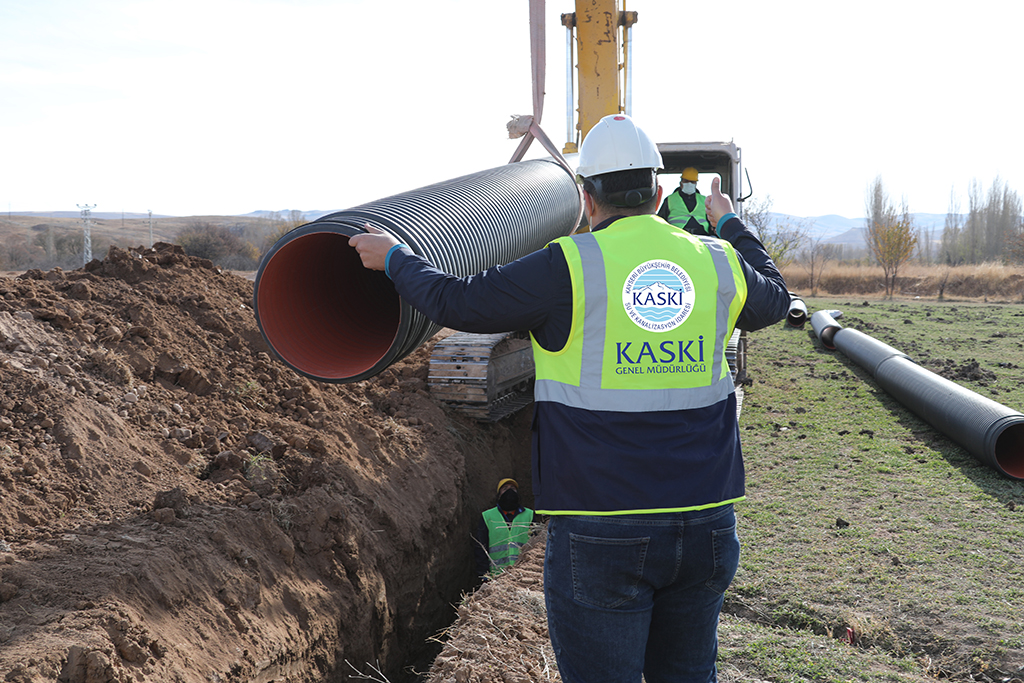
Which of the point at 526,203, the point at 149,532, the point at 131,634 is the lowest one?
the point at 131,634

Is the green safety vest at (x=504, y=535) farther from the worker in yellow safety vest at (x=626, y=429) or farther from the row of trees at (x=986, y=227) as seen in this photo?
the row of trees at (x=986, y=227)

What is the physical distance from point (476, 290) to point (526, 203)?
297cm

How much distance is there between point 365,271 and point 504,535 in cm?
268

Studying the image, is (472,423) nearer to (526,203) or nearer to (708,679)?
(526,203)

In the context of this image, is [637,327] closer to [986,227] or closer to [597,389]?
[597,389]

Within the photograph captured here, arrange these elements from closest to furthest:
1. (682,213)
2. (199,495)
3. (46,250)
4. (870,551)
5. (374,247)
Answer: (374,247) → (199,495) → (870,551) → (682,213) → (46,250)

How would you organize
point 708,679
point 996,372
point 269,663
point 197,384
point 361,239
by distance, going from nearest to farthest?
point 708,679 < point 361,239 < point 269,663 < point 197,384 < point 996,372

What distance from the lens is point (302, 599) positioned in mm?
4297

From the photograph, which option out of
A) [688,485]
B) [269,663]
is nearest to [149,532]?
[269,663]

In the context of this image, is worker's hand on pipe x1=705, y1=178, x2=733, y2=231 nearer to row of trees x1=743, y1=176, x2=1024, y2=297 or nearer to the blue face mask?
the blue face mask

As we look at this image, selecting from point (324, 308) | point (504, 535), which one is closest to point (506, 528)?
point (504, 535)

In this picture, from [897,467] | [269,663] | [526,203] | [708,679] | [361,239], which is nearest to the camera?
[708,679]

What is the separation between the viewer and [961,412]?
719 cm

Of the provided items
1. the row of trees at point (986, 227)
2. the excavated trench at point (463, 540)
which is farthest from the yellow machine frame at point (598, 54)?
the row of trees at point (986, 227)
